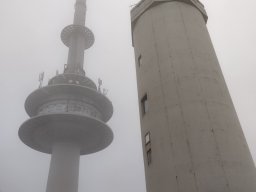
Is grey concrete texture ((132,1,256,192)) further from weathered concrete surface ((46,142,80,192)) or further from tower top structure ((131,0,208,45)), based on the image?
weathered concrete surface ((46,142,80,192))

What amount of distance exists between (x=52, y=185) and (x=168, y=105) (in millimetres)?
36127

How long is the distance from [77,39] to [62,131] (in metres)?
29.8

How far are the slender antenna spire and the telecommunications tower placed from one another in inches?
66.0

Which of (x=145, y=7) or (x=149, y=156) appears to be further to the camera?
(x=145, y=7)

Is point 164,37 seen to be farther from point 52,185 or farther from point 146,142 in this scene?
point 52,185

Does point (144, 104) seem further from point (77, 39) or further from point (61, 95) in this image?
point (77, 39)

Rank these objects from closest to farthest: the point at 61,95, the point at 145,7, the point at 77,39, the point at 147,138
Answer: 1. the point at 147,138
2. the point at 145,7
3. the point at 61,95
4. the point at 77,39

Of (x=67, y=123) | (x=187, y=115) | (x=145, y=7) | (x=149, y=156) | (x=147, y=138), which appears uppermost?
(x=67, y=123)

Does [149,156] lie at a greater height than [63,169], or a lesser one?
lesser

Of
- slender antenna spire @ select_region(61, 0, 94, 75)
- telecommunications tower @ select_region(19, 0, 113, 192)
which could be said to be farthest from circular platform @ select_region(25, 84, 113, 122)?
slender antenna spire @ select_region(61, 0, 94, 75)

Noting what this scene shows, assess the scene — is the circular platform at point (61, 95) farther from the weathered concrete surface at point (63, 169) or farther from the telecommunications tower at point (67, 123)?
the weathered concrete surface at point (63, 169)

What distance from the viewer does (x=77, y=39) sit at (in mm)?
74062

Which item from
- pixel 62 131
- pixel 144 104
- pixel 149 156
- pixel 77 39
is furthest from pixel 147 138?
pixel 77 39

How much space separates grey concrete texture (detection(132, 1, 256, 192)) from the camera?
44.5ft
